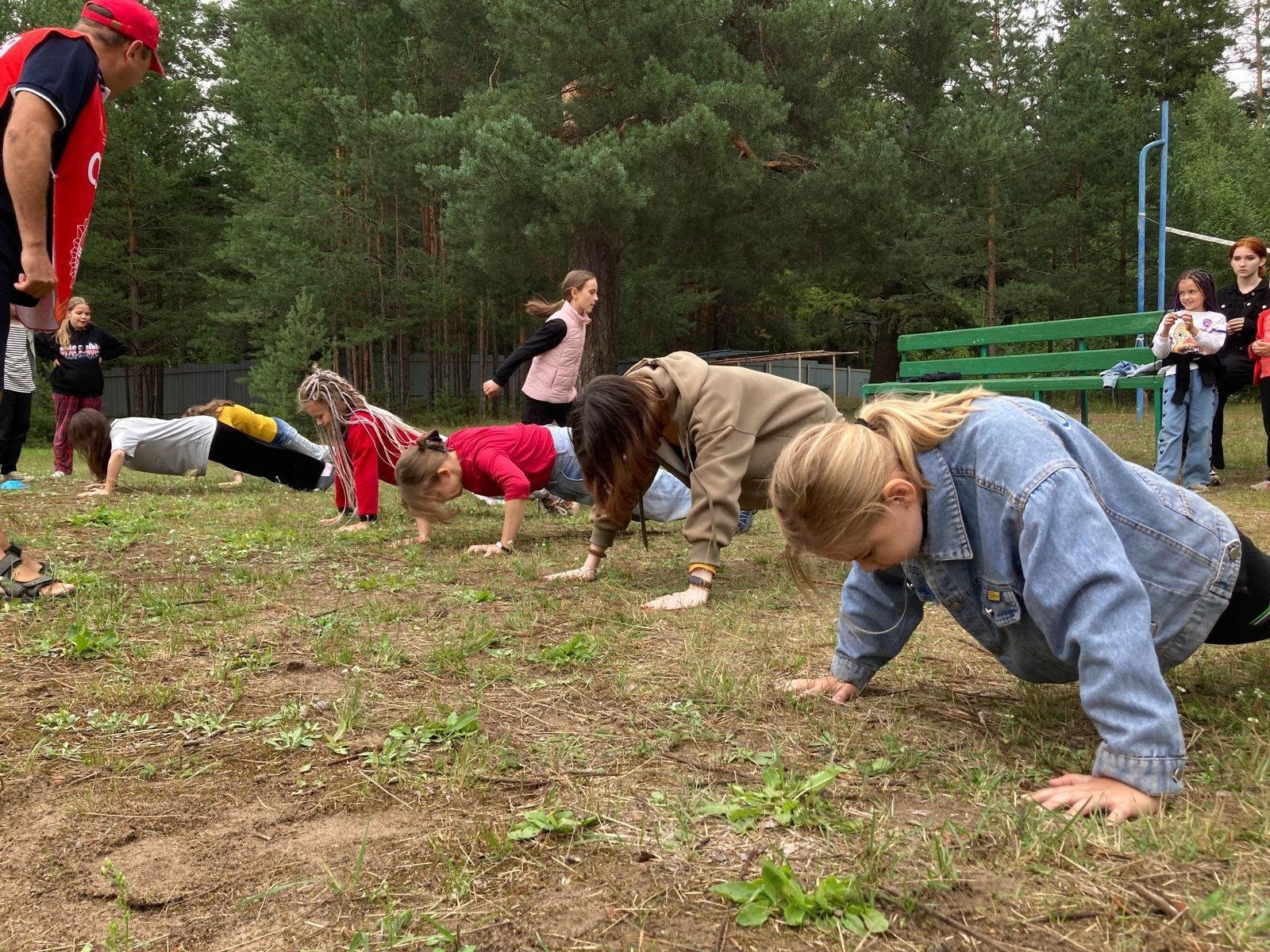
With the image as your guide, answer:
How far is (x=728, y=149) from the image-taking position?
1336 cm

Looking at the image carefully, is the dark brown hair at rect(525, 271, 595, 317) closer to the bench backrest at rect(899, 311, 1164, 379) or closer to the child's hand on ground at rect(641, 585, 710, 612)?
the child's hand on ground at rect(641, 585, 710, 612)

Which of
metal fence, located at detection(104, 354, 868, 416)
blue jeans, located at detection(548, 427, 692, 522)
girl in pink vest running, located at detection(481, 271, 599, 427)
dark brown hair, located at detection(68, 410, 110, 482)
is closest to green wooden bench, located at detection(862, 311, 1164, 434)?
girl in pink vest running, located at detection(481, 271, 599, 427)

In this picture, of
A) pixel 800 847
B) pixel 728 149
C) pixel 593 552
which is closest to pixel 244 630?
pixel 593 552

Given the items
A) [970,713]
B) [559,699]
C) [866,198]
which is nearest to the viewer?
[970,713]

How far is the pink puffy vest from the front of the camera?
24.6 ft

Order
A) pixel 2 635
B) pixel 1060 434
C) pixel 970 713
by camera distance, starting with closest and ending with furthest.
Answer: pixel 1060 434 → pixel 970 713 → pixel 2 635

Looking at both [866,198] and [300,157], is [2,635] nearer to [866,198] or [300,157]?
[866,198]

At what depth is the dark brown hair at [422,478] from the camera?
18.2 feet

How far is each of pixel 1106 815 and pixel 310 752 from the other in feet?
A: 5.94

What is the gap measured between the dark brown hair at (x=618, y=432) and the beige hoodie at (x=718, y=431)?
10cm

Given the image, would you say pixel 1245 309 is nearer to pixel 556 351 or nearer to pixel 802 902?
pixel 556 351

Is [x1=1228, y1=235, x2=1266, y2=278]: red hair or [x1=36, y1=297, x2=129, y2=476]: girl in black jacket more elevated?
[x1=1228, y1=235, x2=1266, y2=278]: red hair

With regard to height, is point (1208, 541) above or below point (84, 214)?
below

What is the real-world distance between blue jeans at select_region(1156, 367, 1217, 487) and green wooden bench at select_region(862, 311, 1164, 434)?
0.45 metres
